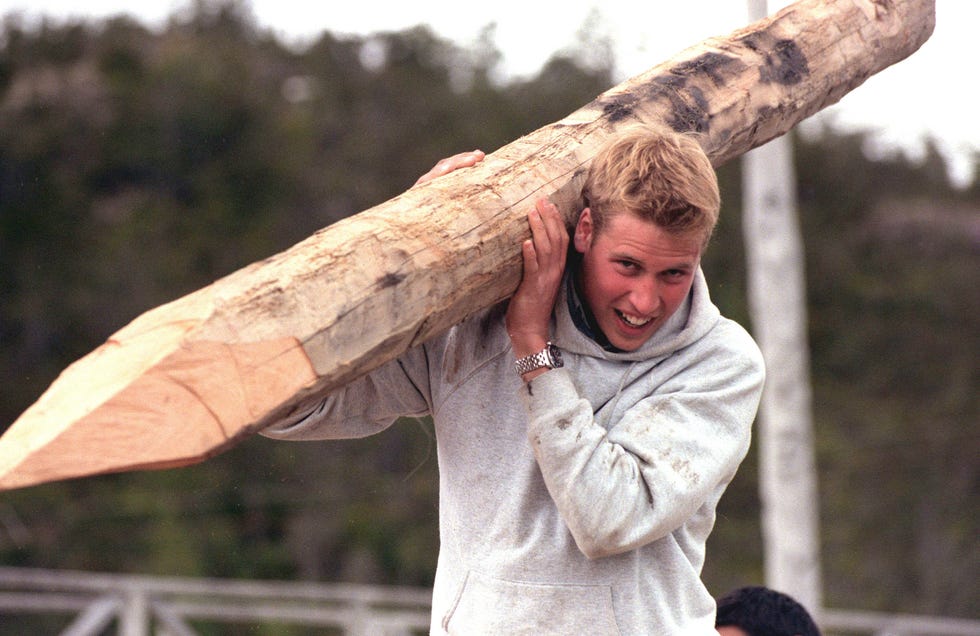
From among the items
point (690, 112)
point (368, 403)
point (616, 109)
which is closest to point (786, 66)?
point (690, 112)

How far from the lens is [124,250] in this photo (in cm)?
1648

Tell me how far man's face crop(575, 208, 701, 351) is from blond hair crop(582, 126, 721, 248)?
0.06ft

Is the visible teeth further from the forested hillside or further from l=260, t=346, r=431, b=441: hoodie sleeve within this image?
the forested hillside

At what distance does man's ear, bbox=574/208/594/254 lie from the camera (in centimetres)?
238

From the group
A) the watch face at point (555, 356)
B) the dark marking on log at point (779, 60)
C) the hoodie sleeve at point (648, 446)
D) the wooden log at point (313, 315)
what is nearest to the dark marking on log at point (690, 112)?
the wooden log at point (313, 315)

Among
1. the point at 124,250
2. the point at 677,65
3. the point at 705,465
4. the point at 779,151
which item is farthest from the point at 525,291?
the point at 124,250

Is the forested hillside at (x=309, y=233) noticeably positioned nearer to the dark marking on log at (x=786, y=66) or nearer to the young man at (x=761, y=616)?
the young man at (x=761, y=616)

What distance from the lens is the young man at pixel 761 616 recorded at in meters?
3.40

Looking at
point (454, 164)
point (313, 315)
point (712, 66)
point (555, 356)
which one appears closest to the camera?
point (313, 315)

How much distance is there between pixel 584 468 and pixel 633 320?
0.28 m

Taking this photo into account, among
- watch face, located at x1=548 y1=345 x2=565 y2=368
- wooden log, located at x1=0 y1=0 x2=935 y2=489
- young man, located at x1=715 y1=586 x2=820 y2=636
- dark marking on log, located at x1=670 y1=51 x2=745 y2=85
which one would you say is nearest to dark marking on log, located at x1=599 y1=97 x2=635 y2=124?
wooden log, located at x1=0 y1=0 x2=935 y2=489

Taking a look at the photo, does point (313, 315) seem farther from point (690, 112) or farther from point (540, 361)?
point (690, 112)

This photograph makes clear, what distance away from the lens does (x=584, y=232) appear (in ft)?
7.84

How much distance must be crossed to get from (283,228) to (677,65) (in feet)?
47.2
